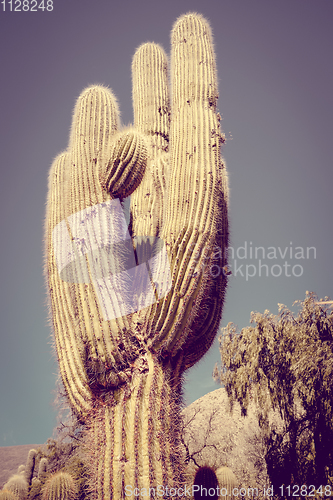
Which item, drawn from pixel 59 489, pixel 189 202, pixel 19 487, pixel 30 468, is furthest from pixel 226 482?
pixel 30 468

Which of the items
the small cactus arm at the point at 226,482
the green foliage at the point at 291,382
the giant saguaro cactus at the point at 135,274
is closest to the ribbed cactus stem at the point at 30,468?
the small cactus arm at the point at 226,482

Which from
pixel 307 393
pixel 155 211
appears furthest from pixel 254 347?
pixel 155 211

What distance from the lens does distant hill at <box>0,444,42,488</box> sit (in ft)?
49.7

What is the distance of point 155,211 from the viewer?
426 centimetres

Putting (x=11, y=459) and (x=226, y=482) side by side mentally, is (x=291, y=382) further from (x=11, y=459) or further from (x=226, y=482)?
(x=11, y=459)

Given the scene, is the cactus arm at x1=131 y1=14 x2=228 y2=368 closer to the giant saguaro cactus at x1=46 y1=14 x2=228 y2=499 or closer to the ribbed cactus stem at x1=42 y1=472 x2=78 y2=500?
the giant saguaro cactus at x1=46 y1=14 x2=228 y2=499

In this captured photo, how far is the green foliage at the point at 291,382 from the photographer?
7.67m

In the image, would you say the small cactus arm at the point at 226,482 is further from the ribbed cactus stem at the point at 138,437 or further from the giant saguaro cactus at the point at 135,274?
the ribbed cactus stem at the point at 138,437

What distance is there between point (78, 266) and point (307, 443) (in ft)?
24.2

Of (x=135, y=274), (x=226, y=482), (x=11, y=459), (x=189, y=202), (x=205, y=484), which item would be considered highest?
(x=189, y=202)

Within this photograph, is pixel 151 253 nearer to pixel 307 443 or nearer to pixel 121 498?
pixel 121 498

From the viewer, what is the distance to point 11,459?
16953 millimetres

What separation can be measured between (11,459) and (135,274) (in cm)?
1799

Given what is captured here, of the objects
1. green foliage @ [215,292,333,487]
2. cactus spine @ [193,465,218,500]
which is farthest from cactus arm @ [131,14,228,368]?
green foliage @ [215,292,333,487]
